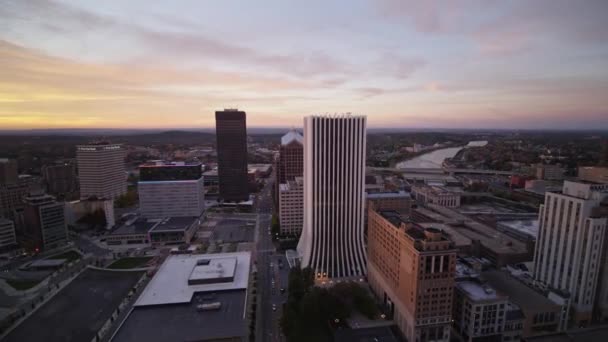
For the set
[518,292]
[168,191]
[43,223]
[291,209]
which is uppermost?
[168,191]

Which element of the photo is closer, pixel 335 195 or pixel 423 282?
pixel 423 282

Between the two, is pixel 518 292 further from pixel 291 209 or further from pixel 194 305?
pixel 291 209

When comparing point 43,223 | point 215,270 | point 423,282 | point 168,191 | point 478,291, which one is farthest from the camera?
point 168,191

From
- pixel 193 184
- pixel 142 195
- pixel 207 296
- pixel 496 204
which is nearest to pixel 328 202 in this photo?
pixel 207 296

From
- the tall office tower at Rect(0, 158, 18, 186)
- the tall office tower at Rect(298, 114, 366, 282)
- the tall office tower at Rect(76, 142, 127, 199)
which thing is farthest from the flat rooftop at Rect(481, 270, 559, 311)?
the tall office tower at Rect(0, 158, 18, 186)

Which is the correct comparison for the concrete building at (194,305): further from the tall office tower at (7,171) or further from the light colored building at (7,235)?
the tall office tower at (7,171)

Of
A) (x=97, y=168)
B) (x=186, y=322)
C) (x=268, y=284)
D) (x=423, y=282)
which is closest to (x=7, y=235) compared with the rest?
(x=97, y=168)

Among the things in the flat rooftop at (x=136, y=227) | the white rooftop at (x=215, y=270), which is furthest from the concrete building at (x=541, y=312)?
the flat rooftop at (x=136, y=227)
